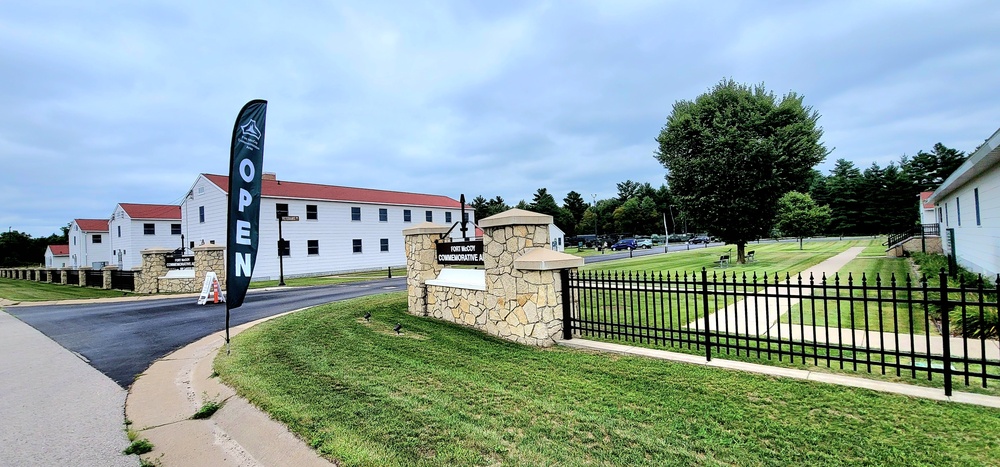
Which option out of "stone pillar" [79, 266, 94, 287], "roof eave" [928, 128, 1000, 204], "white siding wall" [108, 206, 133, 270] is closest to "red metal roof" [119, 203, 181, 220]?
"white siding wall" [108, 206, 133, 270]

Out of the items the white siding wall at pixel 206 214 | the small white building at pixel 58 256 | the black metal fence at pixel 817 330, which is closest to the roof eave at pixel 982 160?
the black metal fence at pixel 817 330

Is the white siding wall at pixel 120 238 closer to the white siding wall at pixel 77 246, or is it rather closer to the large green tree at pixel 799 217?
the white siding wall at pixel 77 246

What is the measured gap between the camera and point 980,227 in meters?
11.8

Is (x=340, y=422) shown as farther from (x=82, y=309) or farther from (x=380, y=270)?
(x=380, y=270)

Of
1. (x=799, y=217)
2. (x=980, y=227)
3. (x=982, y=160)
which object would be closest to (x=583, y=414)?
(x=982, y=160)

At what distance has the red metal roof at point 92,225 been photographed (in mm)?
46784

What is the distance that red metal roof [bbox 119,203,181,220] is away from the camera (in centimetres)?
3845

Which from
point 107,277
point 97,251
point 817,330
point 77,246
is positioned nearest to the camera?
point 817,330

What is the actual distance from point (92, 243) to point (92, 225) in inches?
99.0

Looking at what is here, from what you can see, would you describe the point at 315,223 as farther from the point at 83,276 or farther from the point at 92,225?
the point at 92,225

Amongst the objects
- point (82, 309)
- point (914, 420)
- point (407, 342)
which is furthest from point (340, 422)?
point (82, 309)

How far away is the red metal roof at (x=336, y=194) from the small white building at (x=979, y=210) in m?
31.7

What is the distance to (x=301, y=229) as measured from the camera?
3019cm

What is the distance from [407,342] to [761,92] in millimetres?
22031
